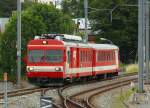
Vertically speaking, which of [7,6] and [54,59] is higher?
[7,6]

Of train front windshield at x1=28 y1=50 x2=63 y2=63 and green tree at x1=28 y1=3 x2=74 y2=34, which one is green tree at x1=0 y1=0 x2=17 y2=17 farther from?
train front windshield at x1=28 y1=50 x2=63 y2=63

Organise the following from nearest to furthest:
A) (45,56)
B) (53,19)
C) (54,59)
A: (54,59) < (45,56) < (53,19)

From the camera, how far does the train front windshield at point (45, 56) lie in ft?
108

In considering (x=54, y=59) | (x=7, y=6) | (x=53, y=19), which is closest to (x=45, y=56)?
(x=54, y=59)

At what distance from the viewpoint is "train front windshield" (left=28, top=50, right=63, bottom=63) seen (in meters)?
32.8

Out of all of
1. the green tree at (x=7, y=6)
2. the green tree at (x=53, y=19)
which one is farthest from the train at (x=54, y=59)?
the green tree at (x=7, y=6)

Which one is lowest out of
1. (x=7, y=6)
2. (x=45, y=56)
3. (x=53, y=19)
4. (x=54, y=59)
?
(x=54, y=59)

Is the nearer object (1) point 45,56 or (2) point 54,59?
(2) point 54,59

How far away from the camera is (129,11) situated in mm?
81500

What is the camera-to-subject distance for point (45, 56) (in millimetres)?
33094

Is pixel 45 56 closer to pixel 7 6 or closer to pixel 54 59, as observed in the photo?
pixel 54 59

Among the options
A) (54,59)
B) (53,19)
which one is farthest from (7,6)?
(54,59)

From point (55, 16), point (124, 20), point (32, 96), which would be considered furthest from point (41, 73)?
→ point (124, 20)

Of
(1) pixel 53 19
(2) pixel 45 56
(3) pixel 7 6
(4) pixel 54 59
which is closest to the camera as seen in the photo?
(4) pixel 54 59
